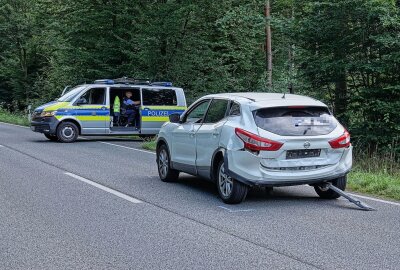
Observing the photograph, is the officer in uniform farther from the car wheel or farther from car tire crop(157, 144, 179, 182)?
the car wheel

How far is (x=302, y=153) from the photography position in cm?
816

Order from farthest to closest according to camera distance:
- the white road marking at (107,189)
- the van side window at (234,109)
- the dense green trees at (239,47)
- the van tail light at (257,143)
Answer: the dense green trees at (239,47) → the white road marking at (107,189) → the van side window at (234,109) → the van tail light at (257,143)

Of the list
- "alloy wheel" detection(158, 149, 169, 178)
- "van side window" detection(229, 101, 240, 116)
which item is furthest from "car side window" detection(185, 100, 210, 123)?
"alloy wheel" detection(158, 149, 169, 178)

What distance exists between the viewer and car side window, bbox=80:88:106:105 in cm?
2067

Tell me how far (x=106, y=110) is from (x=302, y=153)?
1369 centimetres

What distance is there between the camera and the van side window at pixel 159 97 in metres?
21.3

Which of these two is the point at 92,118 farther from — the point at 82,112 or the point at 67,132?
the point at 67,132

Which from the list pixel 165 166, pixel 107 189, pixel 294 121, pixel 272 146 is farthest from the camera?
pixel 165 166

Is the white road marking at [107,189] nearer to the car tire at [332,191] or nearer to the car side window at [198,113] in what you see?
the car side window at [198,113]

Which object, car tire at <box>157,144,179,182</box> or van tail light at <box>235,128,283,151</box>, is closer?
van tail light at <box>235,128,283,151</box>

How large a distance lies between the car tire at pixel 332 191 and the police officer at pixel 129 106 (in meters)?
13.2

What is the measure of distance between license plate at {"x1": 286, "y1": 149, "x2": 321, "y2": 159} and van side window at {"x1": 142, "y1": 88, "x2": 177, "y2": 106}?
13.6 m

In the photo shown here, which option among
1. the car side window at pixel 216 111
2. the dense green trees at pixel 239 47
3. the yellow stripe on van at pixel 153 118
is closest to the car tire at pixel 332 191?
the car side window at pixel 216 111

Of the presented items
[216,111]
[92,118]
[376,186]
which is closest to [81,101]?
[92,118]
